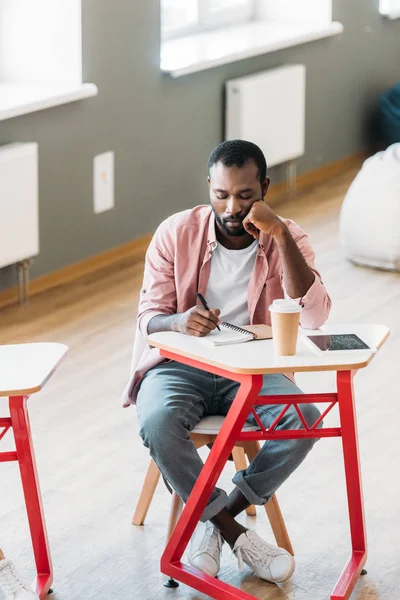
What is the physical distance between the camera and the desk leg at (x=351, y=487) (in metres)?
2.31

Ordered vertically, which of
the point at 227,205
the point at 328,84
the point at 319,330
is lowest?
the point at 328,84

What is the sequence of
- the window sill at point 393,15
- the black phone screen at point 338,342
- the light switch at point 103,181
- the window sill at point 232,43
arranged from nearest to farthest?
the black phone screen at point 338,342 < the light switch at point 103,181 < the window sill at point 232,43 < the window sill at point 393,15

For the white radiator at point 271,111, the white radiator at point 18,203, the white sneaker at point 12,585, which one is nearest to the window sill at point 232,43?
the white radiator at point 271,111

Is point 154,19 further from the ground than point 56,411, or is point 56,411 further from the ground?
point 154,19

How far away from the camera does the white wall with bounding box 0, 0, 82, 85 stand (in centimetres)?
454

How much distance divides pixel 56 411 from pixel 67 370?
0.36 meters

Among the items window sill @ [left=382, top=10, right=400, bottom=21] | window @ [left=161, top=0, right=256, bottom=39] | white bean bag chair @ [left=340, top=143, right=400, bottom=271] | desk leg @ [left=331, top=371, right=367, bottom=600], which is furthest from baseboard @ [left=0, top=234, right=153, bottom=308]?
window sill @ [left=382, top=10, right=400, bottom=21]

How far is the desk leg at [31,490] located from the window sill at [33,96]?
2.13m

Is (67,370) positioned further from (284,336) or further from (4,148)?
(284,336)

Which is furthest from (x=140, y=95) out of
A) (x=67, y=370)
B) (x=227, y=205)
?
(x=227, y=205)

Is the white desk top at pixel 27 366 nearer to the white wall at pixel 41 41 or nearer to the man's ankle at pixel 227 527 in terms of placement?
the man's ankle at pixel 227 527

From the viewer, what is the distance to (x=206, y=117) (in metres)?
5.50

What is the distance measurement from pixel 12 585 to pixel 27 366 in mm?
435

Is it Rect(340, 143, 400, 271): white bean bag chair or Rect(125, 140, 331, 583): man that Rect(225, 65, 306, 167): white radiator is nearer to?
Rect(340, 143, 400, 271): white bean bag chair
